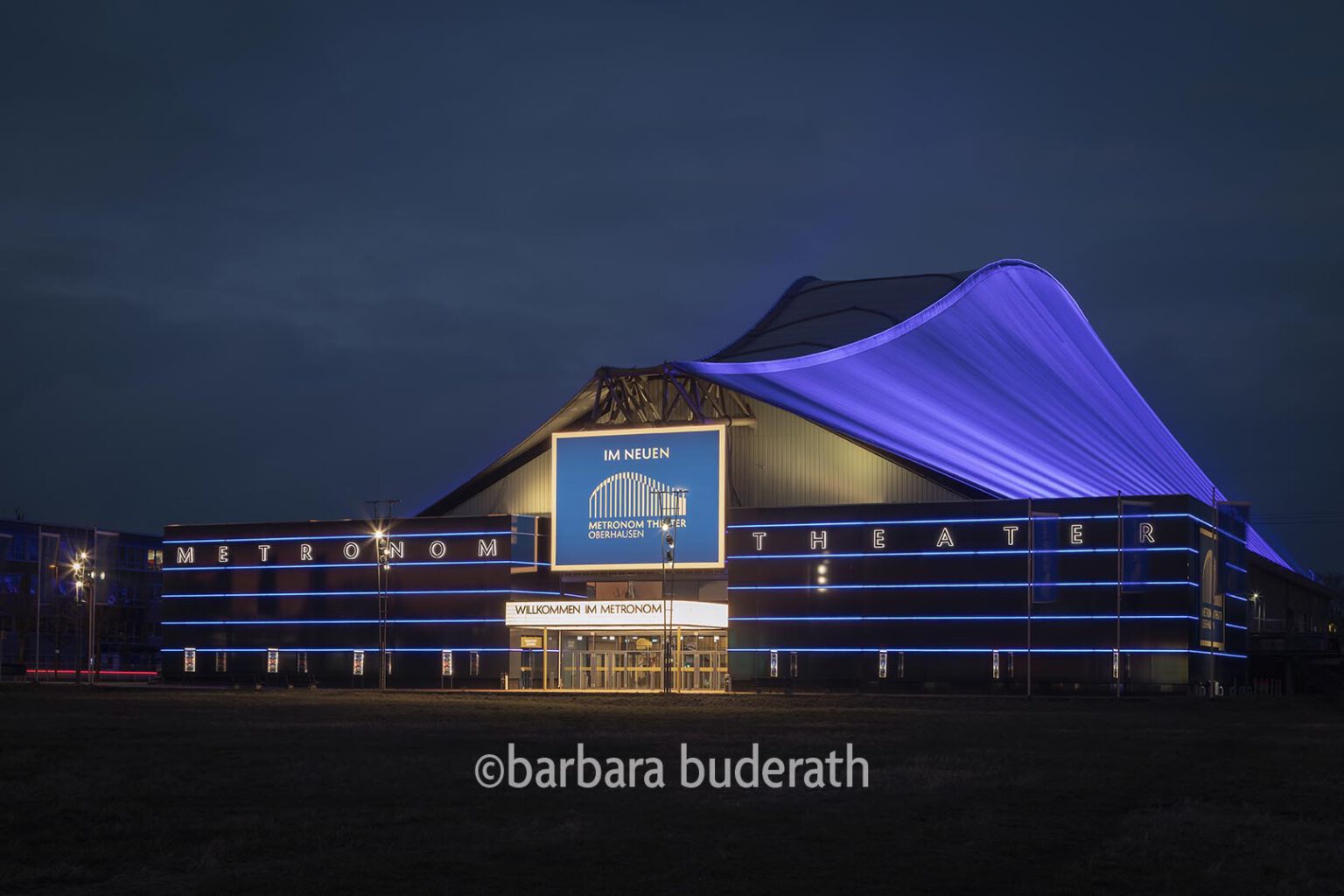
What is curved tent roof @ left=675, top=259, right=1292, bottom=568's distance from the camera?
8244cm

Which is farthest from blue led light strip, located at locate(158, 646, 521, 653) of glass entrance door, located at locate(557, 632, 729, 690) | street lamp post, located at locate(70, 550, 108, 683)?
street lamp post, located at locate(70, 550, 108, 683)

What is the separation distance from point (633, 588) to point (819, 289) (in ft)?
83.4

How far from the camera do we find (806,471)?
8456 centimetres

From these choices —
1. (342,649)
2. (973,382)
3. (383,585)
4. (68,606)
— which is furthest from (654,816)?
(68,606)

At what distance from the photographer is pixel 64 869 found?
15.6 m

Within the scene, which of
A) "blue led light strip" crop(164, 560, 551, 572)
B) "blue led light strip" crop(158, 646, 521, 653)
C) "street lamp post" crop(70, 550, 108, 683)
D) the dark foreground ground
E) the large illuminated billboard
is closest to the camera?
the dark foreground ground

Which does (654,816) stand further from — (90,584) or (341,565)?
(90,584)

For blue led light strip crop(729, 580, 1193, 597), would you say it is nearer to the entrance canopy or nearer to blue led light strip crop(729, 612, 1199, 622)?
blue led light strip crop(729, 612, 1199, 622)

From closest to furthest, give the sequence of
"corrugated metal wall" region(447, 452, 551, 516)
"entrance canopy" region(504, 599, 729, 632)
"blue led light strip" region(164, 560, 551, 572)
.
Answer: "entrance canopy" region(504, 599, 729, 632) < "blue led light strip" region(164, 560, 551, 572) < "corrugated metal wall" region(447, 452, 551, 516)

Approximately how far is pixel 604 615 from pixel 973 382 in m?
22.4

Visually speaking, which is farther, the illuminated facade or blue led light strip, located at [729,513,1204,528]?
the illuminated facade

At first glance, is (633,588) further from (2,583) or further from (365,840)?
(365,840)

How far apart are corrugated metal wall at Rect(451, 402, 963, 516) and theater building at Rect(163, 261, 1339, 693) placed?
0.44 feet

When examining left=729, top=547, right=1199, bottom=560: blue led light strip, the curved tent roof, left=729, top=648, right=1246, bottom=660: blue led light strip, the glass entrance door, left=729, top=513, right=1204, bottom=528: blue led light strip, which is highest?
the curved tent roof
